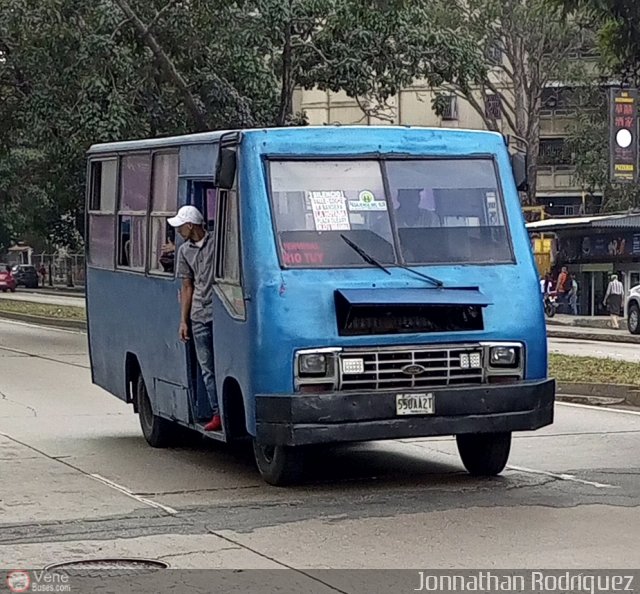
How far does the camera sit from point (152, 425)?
43.2 ft

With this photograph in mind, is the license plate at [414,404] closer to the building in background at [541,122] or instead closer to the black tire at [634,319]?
the black tire at [634,319]

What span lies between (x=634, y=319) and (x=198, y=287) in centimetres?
2547

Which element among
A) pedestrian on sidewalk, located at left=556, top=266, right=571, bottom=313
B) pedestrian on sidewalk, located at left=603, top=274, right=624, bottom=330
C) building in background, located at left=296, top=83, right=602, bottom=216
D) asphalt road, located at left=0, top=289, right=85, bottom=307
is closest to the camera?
pedestrian on sidewalk, located at left=603, top=274, right=624, bottom=330

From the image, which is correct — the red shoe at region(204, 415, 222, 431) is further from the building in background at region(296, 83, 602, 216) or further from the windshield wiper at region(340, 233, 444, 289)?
the building in background at region(296, 83, 602, 216)

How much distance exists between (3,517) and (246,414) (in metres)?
1.83

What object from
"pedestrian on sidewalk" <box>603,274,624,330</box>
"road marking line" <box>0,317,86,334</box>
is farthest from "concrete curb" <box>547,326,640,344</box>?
"road marking line" <box>0,317,86,334</box>

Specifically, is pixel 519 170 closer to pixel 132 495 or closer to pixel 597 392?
pixel 132 495

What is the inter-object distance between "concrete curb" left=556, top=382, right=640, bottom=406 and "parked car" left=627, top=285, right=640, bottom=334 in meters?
17.7

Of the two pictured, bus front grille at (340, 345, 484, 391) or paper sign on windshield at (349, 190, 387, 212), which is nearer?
bus front grille at (340, 345, 484, 391)

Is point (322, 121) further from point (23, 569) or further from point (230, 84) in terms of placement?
point (23, 569)

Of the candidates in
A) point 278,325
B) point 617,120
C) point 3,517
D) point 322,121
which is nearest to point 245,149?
point 278,325

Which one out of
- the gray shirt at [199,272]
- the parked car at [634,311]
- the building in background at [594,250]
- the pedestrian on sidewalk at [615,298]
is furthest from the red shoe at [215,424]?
the building in background at [594,250]

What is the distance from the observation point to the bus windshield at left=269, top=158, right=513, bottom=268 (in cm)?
1040

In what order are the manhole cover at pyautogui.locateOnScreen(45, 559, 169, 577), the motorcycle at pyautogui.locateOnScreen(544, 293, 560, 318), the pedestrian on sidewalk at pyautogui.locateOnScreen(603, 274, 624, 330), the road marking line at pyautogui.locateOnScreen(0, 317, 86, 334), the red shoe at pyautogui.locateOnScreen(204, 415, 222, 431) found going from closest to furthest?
the manhole cover at pyautogui.locateOnScreen(45, 559, 169, 577)
the red shoe at pyautogui.locateOnScreen(204, 415, 222, 431)
the road marking line at pyautogui.locateOnScreen(0, 317, 86, 334)
the pedestrian on sidewalk at pyautogui.locateOnScreen(603, 274, 624, 330)
the motorcycle at pyautogui.locateOnScreen(544, 293, 560, 318)
